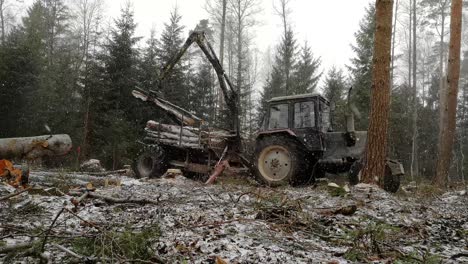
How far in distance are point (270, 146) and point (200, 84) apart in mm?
14053

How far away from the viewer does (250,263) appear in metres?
2.44

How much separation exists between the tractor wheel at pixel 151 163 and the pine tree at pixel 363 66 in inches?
424

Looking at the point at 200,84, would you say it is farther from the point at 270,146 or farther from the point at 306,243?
the point at 306,243

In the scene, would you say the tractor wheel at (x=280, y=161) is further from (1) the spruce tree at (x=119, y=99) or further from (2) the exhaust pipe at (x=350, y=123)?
(1) the spruce tree at (x=119, y=99)

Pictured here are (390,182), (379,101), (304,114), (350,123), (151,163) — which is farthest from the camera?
(151,163)

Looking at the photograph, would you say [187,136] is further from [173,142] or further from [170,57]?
[170,57]

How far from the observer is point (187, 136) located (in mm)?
9977

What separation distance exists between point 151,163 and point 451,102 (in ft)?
29.0

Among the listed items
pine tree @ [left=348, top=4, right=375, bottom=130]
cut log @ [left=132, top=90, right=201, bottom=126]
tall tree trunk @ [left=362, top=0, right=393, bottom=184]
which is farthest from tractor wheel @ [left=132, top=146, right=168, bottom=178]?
pine tree @ [left=348, top=4, right=375, bottom=130]

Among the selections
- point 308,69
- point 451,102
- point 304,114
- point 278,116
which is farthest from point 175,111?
point 308,69

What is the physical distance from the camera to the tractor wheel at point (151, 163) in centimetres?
1002

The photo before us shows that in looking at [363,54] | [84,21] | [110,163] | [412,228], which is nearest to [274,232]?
[412,228]

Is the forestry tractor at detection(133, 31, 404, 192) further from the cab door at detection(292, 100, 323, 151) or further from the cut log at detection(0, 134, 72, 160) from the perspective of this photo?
the cut log at detection(0, 134, 72, 160)

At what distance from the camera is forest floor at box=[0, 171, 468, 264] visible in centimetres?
233
